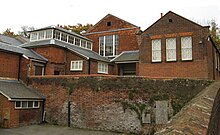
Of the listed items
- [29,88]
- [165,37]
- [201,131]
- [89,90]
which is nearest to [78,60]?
[29,88]

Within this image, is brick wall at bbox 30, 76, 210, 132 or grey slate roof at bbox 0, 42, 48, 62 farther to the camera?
grey slate roof at bbox 0, 42, 48, 62

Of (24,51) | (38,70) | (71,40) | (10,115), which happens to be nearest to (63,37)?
(71,40)

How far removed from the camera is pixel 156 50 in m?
19.2

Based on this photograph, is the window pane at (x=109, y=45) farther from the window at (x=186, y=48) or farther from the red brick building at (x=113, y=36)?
the window at (x=186, y=48)

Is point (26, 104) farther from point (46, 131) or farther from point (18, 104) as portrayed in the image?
point (46, 131)

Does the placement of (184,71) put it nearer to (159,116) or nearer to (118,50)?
(159,116)

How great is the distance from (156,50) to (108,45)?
11764mm

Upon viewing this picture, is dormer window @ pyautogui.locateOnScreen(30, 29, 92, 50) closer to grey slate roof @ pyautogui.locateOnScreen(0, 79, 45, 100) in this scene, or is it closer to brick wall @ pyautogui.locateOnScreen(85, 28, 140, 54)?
brick wall @ pyautogui.locateOnScreen(85, 28, 140, 54)

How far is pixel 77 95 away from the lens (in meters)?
16.0

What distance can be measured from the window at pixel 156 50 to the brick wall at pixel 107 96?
537cm

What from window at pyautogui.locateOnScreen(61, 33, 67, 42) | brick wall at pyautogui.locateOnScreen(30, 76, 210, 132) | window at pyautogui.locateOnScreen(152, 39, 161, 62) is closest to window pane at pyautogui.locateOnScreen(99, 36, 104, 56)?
window at pyautogui.locateOnScreen(61, 33, 67, 42)

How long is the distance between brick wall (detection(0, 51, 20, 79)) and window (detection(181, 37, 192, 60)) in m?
13.8

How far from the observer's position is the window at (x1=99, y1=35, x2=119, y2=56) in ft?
96.0

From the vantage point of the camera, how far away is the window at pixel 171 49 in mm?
18531
